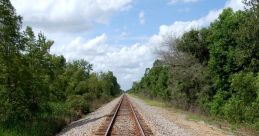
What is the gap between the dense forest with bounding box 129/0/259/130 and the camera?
2327cm

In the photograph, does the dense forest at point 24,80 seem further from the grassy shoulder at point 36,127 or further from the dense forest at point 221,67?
the dense forest at point 221,67

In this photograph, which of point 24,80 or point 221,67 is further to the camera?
point 221,67

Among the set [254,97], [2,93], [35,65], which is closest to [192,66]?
[254,97]

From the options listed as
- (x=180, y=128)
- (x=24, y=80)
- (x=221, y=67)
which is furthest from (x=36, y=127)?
(x=221, y=67)

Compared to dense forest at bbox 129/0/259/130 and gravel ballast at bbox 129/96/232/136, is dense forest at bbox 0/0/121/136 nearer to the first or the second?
gravel ballast at bbox 129/96/232/136

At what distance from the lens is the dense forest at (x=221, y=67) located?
23266 millimetres

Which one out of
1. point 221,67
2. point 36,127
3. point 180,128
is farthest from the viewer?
point 221,67

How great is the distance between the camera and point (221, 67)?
34406mm

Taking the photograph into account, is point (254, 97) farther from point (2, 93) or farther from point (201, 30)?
point (201, 30)

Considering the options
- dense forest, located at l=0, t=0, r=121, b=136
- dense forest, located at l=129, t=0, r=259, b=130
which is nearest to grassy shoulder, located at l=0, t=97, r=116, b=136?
dense forest, located at l=0, t=0, r=121, b=136

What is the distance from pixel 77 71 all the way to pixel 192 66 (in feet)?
61.6

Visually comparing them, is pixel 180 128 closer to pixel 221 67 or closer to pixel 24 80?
pixel 24 80

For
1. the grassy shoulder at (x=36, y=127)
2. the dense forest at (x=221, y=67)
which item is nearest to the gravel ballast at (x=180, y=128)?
the dense forest at (x=221, y=67)

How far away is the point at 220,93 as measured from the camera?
114ft
